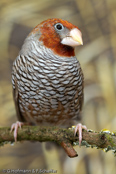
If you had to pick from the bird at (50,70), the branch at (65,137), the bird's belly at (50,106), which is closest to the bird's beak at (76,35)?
the bird at (50,70)

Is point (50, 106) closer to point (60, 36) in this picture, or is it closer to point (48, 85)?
point (48, 85)

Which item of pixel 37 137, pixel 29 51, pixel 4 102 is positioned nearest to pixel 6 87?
→ pixel 4 102

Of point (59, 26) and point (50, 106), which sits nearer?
point (59, 26)

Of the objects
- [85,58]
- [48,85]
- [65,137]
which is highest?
[85,58]

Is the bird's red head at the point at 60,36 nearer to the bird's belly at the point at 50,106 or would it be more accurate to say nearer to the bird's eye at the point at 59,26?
the bird's eye at the point at 59,26

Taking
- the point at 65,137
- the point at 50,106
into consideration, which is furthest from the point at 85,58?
the point at 65,137

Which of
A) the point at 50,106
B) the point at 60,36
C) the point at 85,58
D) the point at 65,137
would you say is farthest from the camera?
the point at 85,58

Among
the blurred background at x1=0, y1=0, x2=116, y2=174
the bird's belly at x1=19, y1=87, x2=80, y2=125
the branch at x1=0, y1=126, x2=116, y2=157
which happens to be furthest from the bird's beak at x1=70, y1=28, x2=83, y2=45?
the blurred background at x1=0, y1=0, x2=116, y2=174

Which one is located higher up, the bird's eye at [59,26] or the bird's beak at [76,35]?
the bird's eye at [59,26]
